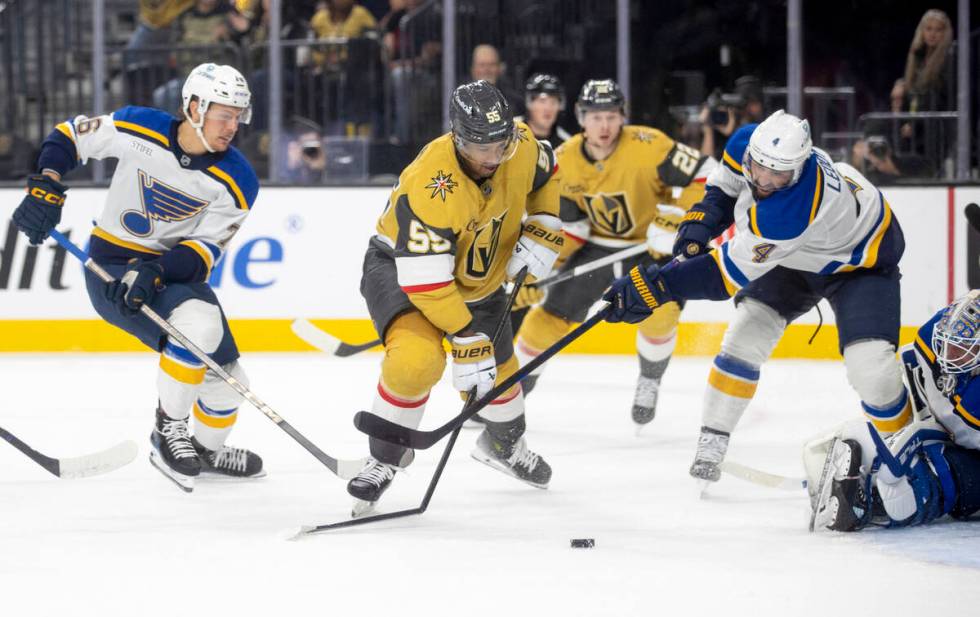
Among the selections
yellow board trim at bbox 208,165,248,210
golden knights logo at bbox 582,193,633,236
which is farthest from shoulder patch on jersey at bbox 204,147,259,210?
golden knights logo at bbox 582,193,633,236

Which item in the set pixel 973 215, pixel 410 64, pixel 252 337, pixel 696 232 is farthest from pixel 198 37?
pixel 696 232

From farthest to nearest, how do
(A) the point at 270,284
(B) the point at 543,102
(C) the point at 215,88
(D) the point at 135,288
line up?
(A) the point at 270,284, (B) the point at 543,102, (C) the point at 215,88, (D) the point at 135,288

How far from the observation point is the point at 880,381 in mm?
3293

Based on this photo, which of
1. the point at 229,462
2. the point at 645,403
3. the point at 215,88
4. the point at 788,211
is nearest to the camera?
the point at 788,211

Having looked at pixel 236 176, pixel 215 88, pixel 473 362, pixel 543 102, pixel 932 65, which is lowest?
pixel 473 362

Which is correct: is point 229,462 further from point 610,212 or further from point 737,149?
point 610,212

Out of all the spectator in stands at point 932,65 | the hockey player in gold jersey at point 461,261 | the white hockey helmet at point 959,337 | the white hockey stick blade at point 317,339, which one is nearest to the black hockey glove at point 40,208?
the hockey player in gold jersey at point 461,261

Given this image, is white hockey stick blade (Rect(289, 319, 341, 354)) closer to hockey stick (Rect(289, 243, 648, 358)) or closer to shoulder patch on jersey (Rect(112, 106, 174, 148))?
hockey stick (Rect(289, 243, 648, 358))

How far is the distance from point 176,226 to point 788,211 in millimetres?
1636

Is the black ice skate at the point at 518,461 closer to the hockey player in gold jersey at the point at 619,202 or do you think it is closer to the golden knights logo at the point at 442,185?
the golden knights logo at the point at 442,185

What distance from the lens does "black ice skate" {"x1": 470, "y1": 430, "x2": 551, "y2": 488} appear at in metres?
3.58

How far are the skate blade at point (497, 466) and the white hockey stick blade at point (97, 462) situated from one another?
3.05ft

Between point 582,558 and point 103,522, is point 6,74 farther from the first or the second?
point 582,558

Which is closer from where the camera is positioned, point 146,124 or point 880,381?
point 880,381
